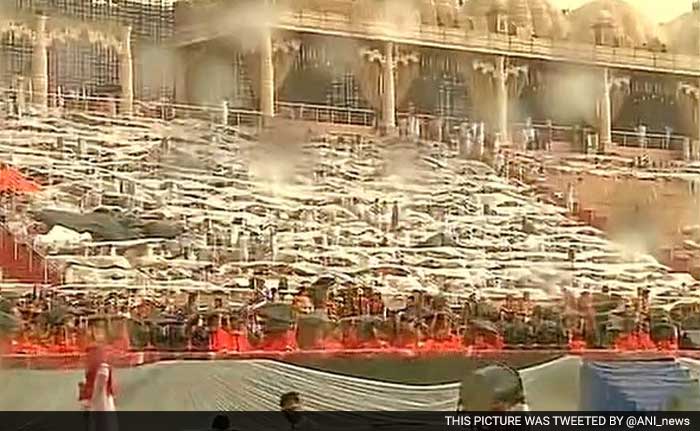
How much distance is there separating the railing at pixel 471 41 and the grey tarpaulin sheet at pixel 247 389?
4.40 ft

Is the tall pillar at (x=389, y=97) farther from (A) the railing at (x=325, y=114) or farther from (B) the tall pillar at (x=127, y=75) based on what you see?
(B) the tall pillar at (x=127, y=75)

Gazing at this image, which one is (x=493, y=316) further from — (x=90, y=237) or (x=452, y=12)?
(x=90, y=237)

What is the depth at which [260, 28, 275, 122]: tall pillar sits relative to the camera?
21.2ft

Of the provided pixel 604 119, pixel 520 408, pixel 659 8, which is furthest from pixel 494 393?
pixel 659 8

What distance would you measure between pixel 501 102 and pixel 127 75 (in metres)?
1.70

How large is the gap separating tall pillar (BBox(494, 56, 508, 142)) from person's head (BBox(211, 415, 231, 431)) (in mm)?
1832

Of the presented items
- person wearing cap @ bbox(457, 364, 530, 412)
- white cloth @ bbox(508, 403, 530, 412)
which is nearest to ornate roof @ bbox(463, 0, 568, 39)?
person wearing cap @ bbox(457, 364, 530, 412)

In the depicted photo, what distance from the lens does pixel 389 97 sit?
6746 millimetres

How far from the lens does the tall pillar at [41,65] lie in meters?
6.08

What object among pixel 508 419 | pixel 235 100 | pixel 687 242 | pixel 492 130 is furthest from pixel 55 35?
pixel 687 242

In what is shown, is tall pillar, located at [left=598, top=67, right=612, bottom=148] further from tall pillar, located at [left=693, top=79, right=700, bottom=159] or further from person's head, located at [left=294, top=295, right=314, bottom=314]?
person's head, located at [left=294, top=295, right=314, bottom=314]

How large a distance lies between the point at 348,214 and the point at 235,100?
0.67m

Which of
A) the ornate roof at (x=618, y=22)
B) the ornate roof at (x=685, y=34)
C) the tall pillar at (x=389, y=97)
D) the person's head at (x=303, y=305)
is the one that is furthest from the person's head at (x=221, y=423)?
the ornate roof at (x=685, y=34)

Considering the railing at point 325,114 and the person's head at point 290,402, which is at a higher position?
the railing at point 325,114
